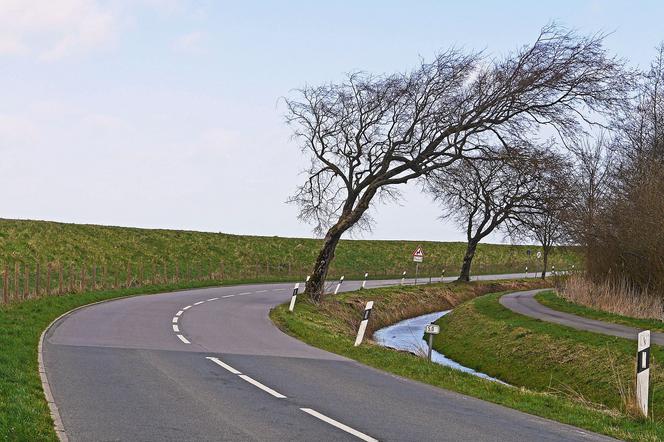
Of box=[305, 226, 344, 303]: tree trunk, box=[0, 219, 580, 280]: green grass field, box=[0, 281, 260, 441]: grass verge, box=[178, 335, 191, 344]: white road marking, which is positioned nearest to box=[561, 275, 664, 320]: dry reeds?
box=[0, 219, 580, 280]: green grass field

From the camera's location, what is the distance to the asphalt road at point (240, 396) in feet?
28.1

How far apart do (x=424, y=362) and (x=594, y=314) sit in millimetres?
15491

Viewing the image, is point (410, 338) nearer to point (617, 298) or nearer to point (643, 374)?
point (617, 298)

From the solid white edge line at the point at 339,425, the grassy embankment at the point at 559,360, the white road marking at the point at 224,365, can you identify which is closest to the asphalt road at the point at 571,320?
the grassy embankment at the point at 559,360

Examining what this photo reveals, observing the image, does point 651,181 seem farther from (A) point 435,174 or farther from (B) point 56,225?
(B) point 56,225

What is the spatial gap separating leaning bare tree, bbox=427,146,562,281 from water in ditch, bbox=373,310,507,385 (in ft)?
20.5

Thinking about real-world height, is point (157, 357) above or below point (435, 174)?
below

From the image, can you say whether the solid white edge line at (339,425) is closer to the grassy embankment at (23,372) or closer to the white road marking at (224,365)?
the grassy embankment at (23,372)

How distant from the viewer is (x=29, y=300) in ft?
86.9

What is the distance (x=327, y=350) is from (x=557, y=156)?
14.4m

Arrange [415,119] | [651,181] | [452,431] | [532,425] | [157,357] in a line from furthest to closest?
1. [415,119]
2. [651,181]
3. [157,357]
4. [532,425]
5. [452,431]

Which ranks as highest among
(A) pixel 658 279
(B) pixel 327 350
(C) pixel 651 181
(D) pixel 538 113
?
(D) pixel 538 113

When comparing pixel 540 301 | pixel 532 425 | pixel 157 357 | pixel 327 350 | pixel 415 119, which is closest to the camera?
pixel 532 425

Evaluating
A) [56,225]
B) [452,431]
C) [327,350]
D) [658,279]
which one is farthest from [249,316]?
[56,225]
